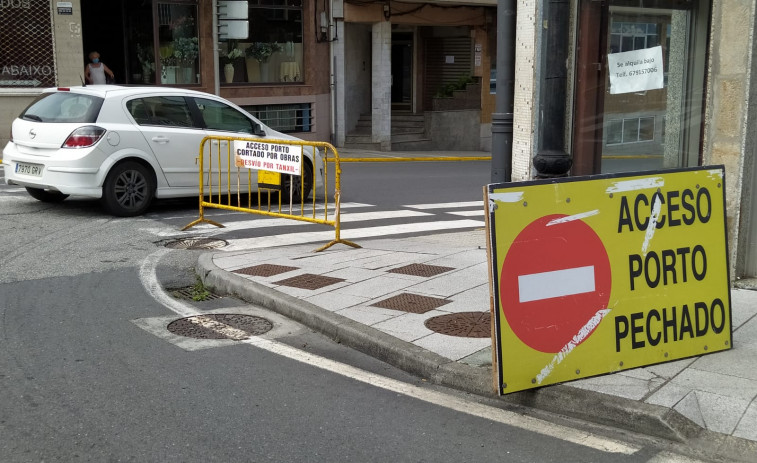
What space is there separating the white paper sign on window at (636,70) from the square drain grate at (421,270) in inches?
93.4

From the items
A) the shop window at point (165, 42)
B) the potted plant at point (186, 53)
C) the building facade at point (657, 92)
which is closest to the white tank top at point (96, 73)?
the shop window at point (165, 42)

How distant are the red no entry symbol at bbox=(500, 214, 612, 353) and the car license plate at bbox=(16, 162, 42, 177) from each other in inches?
307

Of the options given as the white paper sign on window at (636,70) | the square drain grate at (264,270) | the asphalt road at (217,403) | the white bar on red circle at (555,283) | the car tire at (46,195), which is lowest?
the asphalt road at (217,403)

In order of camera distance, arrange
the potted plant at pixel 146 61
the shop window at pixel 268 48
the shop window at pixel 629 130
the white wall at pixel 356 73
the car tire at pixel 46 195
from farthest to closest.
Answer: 1. the white wall at pixel 356 73
2. the shop window at pixel 268 48
3. the potted plant at pixel 146 61
4. the car tire at pixel 46 195
5. the shop window at pixel 629 130

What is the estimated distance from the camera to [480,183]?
667 inches

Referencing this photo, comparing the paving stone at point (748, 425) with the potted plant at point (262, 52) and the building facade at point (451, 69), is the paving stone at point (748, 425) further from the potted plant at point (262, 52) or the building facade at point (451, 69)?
the potted plant at point (262, 52)

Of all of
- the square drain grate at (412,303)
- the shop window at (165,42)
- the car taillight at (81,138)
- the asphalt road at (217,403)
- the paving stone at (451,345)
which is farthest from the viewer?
the shop window at (165,42)

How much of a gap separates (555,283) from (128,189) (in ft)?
24.4

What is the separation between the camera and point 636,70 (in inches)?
325

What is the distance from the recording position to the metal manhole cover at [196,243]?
972cm

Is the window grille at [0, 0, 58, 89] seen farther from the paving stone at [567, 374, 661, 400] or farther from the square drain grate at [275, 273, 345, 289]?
the paving stone at [567, 374, 661, 400]

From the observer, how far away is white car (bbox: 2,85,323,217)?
10.8m

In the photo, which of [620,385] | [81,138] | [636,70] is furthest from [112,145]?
[620,385]

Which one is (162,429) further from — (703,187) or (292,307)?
(703,187)
